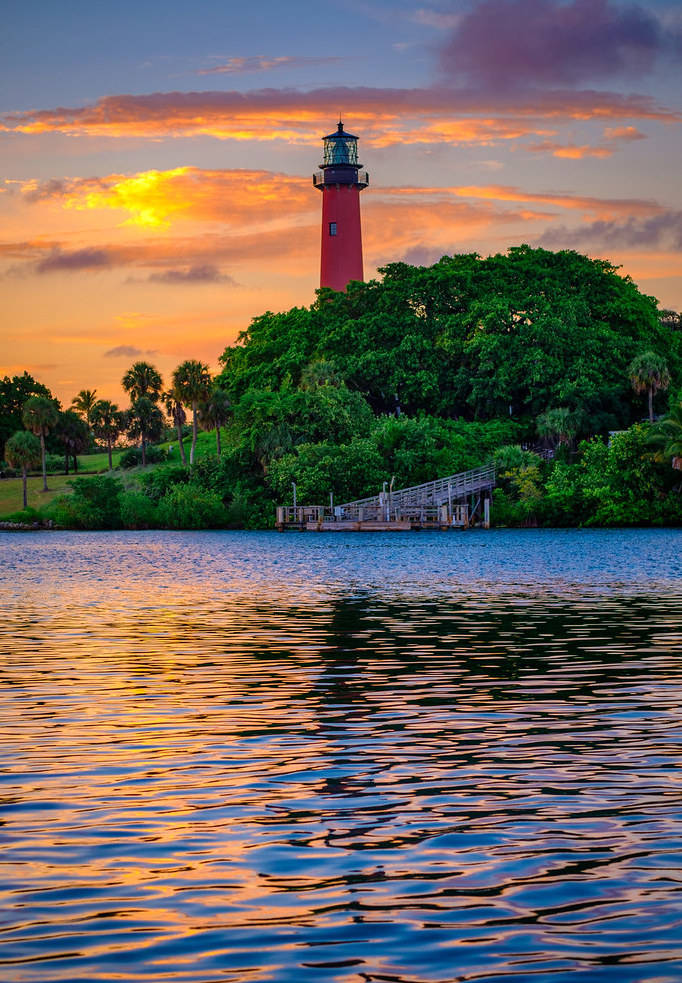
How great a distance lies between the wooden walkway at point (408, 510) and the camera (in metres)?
88.6

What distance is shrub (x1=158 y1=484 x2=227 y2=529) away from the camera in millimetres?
98312

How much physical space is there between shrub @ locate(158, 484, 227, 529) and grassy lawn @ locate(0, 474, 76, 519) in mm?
19034

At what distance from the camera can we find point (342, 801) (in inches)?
415

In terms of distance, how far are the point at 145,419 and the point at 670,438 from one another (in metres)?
61.6

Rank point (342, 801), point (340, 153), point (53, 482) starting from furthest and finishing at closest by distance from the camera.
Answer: point (53, 482)
point (340, 153)
point (342, 801)

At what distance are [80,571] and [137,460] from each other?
9364 centimetres

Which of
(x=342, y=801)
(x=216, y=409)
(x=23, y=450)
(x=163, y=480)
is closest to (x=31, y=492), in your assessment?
(x=23, y=450)

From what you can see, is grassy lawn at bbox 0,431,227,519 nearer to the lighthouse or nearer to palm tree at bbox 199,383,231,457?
palm tree at bbox 199,383,231,457

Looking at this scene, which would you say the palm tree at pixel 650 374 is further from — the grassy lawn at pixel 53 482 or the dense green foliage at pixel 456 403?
the grassy lawn at pixel 53 482

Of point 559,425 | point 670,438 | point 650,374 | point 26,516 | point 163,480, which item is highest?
point 650,374

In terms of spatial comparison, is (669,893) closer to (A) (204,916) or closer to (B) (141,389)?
(A) (204,916)

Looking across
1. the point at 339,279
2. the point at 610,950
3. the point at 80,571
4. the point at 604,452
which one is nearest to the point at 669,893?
the point at 610,950

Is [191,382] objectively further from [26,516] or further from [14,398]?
[14,398]

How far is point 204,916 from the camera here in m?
7.57
